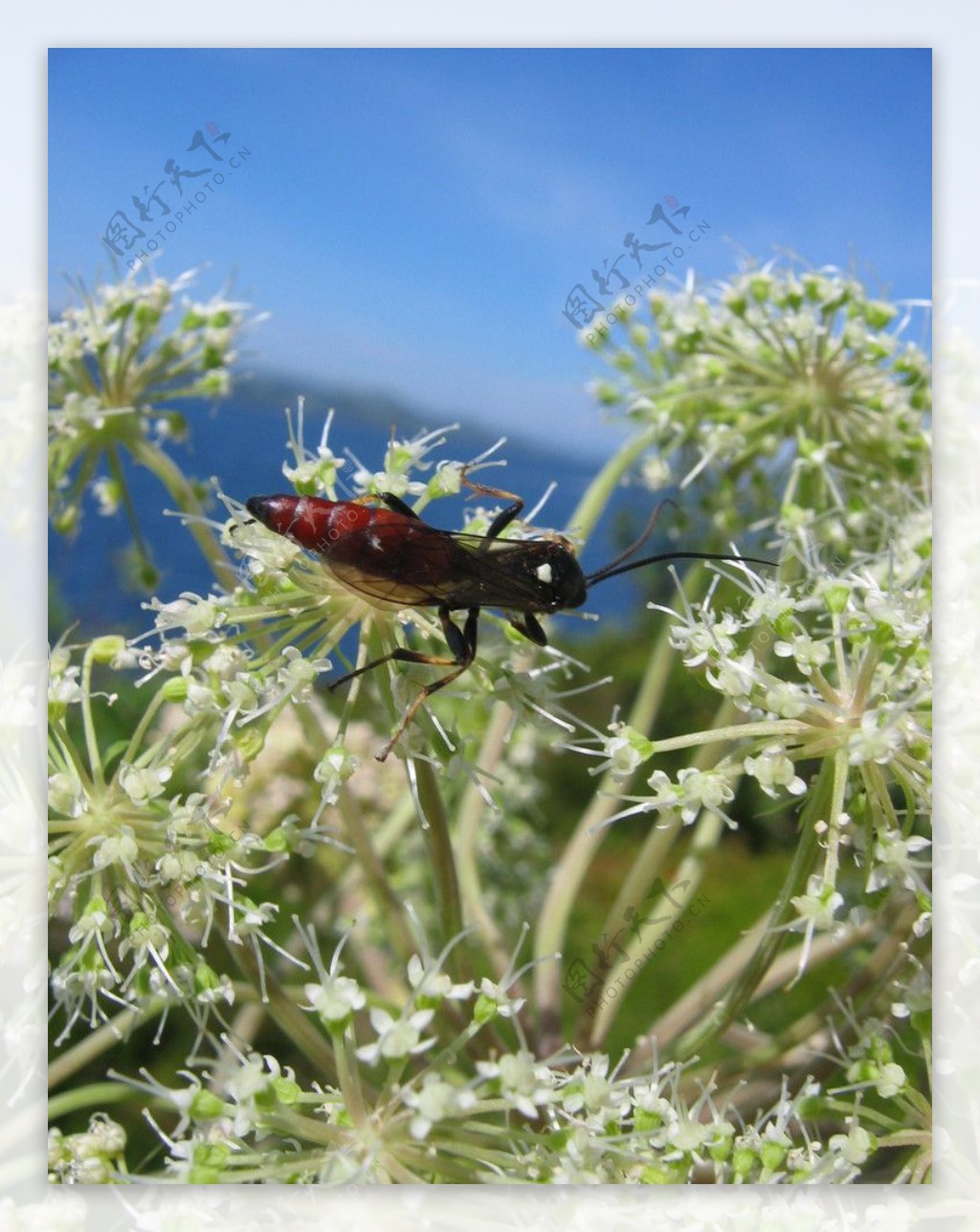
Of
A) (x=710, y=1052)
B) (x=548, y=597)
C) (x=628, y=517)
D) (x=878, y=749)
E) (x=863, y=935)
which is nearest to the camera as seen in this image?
(x=878, y=749)

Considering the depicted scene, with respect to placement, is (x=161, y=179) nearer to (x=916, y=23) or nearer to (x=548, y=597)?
(x=548, y=597)

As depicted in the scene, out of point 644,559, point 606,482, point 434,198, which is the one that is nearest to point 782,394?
point 606,482

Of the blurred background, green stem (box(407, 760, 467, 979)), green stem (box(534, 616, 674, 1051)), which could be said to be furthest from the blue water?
green stem (box(407, 760, 467, 979))

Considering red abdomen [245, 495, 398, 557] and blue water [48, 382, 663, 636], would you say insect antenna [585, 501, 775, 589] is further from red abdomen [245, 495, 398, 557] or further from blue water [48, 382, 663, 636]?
red abdomen [245, 495, 398, 557]

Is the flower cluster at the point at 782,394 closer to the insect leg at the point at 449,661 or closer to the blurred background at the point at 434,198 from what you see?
the blurred background at the point at 434,198

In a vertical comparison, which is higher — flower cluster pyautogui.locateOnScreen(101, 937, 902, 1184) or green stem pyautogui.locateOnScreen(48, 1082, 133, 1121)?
flower cluster pyautogui.locateOnScreen(101, 937, 902, 1184)

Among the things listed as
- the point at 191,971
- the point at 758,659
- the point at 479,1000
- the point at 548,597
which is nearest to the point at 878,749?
the point at 758,659
